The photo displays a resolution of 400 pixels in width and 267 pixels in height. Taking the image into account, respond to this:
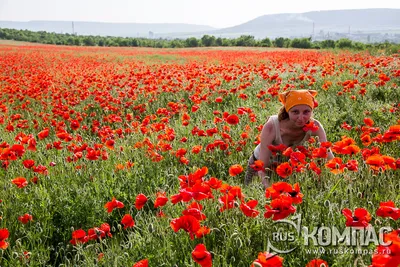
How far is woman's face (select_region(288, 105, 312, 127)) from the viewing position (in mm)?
3352

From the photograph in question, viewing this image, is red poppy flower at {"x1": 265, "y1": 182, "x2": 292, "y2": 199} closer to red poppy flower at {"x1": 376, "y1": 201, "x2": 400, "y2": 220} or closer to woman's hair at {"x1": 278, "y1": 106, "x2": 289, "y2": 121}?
red poppy flower at {"x1": 376, "y1": 201, "x2": 400, "y2": 220}

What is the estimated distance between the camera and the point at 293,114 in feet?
11.2

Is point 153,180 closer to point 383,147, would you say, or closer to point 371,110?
point 383,147

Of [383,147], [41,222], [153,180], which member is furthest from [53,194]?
[383,147]

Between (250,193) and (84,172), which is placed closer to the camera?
(250,193)

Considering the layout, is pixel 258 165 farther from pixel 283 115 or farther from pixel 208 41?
pixel 208 41

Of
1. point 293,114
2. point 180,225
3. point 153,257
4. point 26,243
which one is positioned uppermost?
point 293,114

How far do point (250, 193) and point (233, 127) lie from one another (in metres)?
2.18

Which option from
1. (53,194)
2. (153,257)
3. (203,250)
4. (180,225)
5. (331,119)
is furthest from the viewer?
(331,119)

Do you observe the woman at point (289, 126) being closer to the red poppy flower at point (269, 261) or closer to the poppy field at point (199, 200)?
the poppy field at point (199, 200)

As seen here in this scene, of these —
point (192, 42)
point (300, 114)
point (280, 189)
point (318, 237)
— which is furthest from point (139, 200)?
point (192, 42)

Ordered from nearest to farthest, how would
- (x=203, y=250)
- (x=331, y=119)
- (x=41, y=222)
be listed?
(x=203, y=250), (x=41, y=222), (x=331, y=119)

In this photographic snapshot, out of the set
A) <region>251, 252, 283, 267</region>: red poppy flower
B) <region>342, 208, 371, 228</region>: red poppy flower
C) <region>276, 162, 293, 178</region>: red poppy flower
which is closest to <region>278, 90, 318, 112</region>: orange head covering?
<region>276, 162, 293, 178</region>: red poppy flower

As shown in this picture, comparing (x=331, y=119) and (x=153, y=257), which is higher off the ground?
(x=331, y=119)
